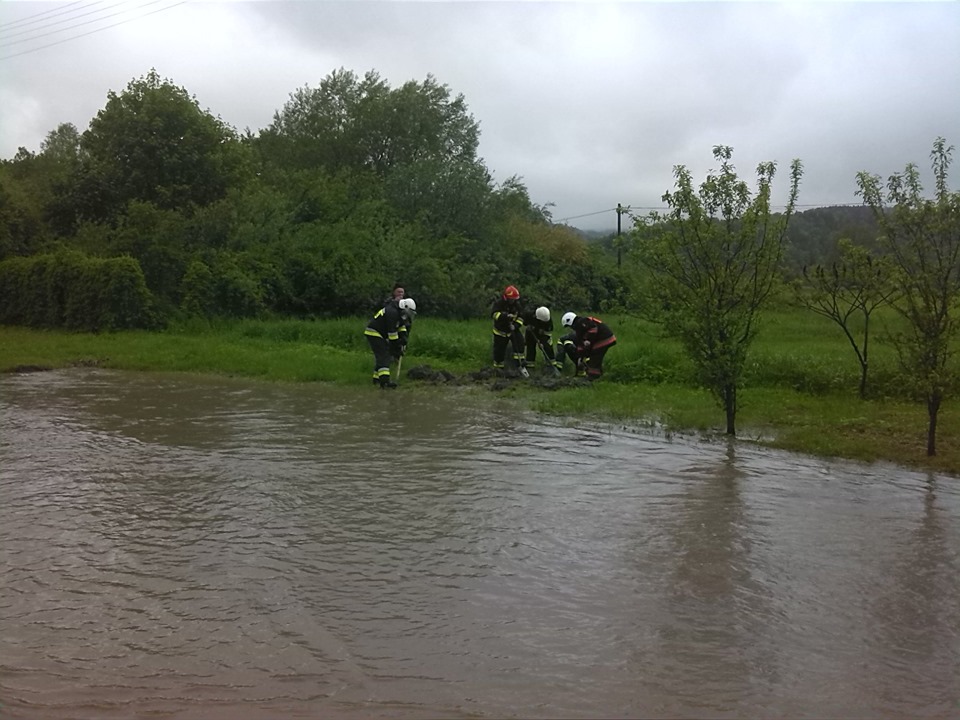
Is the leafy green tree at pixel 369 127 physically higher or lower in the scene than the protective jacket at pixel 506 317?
higher

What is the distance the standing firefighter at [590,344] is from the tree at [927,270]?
6.35m

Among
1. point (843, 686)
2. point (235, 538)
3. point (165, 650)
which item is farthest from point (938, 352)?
point (165, 650)

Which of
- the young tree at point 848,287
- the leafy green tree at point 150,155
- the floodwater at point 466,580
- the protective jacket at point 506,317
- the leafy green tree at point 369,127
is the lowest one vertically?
the floodwater at point 466,580

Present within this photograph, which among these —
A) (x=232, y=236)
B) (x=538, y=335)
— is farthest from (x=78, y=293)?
(x=538, y=335)

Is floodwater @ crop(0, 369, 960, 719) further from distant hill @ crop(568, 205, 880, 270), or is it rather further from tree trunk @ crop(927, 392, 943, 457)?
distant hill @ crop(568, 205, 880, 270)

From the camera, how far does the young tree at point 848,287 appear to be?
530 inches

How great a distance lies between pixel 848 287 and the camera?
1405cm

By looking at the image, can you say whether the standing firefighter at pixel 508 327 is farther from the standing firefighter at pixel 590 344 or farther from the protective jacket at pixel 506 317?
the standing firefighter at pixel 590 344

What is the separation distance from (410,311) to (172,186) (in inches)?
604

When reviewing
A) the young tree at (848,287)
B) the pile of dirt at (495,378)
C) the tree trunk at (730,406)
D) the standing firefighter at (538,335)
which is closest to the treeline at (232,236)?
the standing firefighter at (538,335)

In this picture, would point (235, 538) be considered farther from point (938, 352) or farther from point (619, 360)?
point (619, 360)

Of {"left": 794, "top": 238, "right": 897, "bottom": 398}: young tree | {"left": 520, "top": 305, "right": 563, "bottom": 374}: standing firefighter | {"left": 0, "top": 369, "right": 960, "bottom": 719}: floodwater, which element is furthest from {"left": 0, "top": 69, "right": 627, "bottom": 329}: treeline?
{"left": 0, "top": 369, "right": 960, "bottom": 719}: floodwater

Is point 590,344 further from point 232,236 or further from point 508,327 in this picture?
point 232,236

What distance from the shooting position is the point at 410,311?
53.1 ft
